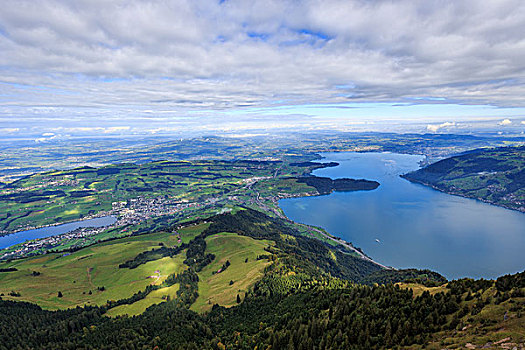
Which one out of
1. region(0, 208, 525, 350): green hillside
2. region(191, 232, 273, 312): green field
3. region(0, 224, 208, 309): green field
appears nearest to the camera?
region(0, 208, 525, 350): green hillside

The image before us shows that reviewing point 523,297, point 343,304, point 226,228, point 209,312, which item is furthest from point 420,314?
point 226,228

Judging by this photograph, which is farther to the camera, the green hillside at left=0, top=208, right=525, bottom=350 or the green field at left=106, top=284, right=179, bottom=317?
the green field at left=106, top=284, right=179, bottom=317

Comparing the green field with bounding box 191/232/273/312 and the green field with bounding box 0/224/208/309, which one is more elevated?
the green field with bounding box 191/232/273/312

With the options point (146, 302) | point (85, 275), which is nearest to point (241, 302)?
point (146, 302)

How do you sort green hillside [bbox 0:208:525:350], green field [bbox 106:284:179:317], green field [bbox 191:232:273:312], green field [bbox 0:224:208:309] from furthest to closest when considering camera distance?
green field [bbox 0:224:208:309] → green field [bbox 191:232:273:312] → green field [bbox 106:284:179:317] → green hillside [bbox 0:208:525:350]

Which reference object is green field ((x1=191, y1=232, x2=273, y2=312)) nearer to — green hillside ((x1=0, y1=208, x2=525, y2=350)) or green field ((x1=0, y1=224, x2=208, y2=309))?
green hillside ((x1=0, y1=208, x2=525, y2=350))

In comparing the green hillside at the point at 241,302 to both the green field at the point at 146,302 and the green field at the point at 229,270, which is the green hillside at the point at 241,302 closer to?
the green field at the point at 146,302

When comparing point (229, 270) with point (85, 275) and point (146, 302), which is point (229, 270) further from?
point (85, 275)

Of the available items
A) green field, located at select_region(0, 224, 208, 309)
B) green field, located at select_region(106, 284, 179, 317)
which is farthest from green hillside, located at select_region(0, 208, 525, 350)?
green field, located at select_region(0, 224, 208, 309)
